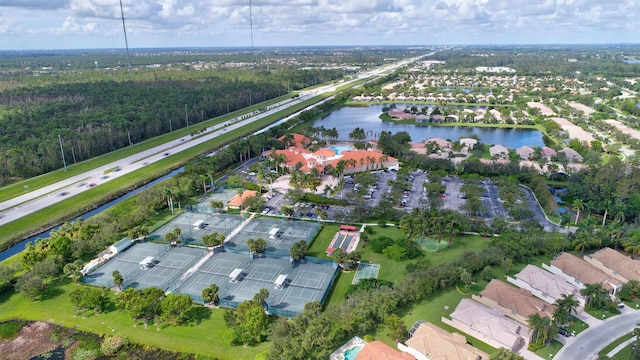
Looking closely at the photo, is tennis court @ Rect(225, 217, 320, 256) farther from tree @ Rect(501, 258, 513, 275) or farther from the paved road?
the paved road

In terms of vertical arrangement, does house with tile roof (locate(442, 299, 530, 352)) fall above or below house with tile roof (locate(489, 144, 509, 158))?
below

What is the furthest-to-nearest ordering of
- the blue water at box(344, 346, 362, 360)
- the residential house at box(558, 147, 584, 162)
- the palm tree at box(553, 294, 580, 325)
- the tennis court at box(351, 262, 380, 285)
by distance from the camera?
the residential house at box(558, 147, 584, 162), the tennis court at box(351, 262, 380, 285), the palm tree at box(553, 294, 580, 325), the blue water at box(344, 346, 362, 360)

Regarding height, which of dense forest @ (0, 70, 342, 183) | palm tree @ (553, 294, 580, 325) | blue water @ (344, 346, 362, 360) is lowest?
blue water @ (344, 346, 362, 360)

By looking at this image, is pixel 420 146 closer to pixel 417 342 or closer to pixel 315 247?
pixel 315 247

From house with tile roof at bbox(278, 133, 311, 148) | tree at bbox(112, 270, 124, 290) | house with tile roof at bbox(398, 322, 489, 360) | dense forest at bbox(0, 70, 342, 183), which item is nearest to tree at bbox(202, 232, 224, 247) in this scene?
tree at bbox(112, 270, 124, 290)

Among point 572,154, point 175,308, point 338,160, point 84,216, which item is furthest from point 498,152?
point 84,216

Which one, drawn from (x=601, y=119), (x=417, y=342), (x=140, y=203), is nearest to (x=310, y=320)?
(x=417, y=342)

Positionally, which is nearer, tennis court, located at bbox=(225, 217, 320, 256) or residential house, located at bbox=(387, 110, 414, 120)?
tennis court, located at bbox=(225, 217, 320, 256)

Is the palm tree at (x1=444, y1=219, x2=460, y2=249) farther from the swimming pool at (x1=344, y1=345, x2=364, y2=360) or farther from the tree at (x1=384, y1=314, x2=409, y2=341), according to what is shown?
the swimming pool at (x1=344, y1=345, x2=364, y2=360)

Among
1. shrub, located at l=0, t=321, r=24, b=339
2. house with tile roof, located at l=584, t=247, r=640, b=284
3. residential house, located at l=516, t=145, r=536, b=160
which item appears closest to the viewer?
shrub, located at l=0, t=321, r=24, b=339
